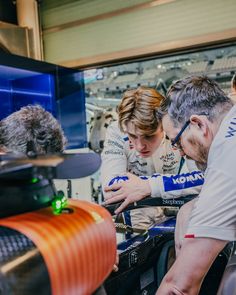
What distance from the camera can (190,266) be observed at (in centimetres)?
99

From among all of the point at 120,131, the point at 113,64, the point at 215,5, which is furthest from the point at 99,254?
the point at 113,64

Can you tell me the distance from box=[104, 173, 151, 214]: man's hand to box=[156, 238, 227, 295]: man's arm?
1.40 feet

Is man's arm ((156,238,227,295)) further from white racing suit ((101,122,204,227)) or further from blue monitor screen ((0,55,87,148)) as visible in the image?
blue monitor screen ((0,55,87,148))

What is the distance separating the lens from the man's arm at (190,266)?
988mm

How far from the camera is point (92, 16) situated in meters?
3.89

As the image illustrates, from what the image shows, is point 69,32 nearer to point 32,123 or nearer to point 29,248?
point 32,123

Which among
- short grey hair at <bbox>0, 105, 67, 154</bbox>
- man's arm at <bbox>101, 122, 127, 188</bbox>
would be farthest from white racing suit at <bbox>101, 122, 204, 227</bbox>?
short grey hair at <bbox>0, 105, 67, 154</bbox>

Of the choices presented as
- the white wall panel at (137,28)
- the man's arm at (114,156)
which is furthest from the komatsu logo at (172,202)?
the white wall panel at (137,28)

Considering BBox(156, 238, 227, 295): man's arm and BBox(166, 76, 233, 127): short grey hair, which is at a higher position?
BBox(166, 76, 233, 127): short grey hair

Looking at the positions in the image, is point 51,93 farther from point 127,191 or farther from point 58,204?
point 58,204

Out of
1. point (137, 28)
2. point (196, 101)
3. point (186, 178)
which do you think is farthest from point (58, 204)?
point (137, 28)

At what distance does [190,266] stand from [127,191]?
491 mm

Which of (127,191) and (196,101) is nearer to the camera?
(196,101)

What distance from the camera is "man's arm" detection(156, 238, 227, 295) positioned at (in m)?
0.99
